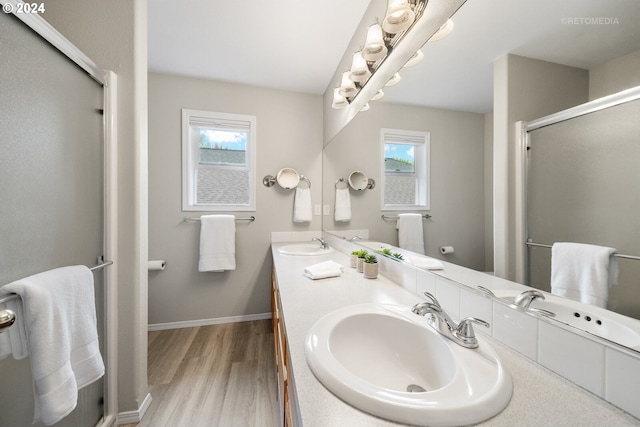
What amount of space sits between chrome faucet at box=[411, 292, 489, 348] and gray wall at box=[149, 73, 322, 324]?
1.88m

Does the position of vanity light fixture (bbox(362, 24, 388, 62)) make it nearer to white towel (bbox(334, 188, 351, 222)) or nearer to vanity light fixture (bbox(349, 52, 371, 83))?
vanity light fixture (bbox(349, 52, 371, 83))

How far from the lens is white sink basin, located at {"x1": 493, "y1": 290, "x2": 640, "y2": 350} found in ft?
1.42

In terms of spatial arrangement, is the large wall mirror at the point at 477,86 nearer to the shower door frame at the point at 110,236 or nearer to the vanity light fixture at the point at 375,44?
the vanity light fixture at the point at 375,44

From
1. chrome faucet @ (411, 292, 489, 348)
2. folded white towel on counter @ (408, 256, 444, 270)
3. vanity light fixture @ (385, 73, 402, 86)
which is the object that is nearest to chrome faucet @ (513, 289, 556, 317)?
chrome faucet @ (411, 292, 489, 348)

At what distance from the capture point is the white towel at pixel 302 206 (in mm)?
2359

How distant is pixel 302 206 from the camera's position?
2367mm

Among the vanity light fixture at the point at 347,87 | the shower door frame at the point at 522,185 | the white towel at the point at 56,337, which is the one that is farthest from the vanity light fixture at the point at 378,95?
the white towel at the point at 56,337

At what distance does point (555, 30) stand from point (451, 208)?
55 cm

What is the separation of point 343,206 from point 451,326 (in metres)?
1.31

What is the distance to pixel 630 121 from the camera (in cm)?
44

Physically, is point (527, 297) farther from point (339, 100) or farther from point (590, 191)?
point (339, 100)

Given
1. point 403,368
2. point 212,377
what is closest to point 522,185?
point 403,368

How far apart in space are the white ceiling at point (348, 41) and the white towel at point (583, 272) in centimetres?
41

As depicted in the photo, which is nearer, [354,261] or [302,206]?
[354,261]
